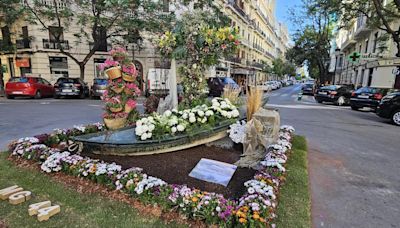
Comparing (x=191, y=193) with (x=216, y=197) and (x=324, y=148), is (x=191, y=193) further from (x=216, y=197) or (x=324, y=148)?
(x=324, y=148)

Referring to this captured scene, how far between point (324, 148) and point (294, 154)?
138 cm

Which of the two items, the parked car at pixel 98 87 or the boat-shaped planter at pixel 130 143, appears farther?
the parked car at pixel 98 87

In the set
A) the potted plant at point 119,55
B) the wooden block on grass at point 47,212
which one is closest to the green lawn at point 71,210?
the wooden block on grass at point 47,212

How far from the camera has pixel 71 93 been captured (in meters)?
14.4

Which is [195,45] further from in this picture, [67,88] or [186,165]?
[67,88]

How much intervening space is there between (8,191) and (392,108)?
11.2 meters

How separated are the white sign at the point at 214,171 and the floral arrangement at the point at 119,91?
202 cm

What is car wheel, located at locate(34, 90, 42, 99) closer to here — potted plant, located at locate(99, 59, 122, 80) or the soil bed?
potted plant, located at locate(99, 59, 122, 80)

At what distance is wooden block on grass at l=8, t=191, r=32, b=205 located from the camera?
278cm

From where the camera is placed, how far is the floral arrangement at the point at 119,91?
183 inches

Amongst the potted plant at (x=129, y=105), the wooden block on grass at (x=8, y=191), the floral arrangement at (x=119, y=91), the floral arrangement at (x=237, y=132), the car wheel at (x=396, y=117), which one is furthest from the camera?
the car wheel at (x=396, y=117)

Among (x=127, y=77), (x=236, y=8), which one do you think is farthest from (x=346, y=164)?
(x=236, y=8)

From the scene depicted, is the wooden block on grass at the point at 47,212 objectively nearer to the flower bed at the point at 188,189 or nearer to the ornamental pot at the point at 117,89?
the flower bed at the point at 188,189

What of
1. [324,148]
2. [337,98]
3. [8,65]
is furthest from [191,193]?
[8,65]
